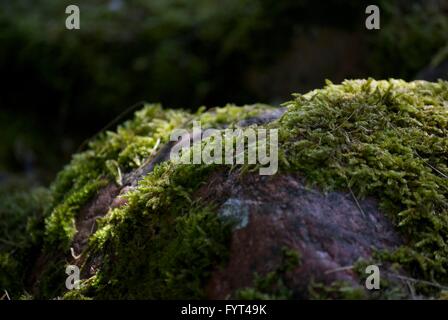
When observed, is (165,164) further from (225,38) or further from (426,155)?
(225,38)

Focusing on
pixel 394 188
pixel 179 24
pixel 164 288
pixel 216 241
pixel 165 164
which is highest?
pixel 179 24

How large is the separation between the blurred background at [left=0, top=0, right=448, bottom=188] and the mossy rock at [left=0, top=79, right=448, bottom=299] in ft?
9.57

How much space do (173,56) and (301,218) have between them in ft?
14.3

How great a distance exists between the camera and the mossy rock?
6.33 feet

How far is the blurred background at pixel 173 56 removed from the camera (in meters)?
5.47

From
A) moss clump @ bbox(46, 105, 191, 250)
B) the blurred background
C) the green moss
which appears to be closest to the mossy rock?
the green moss

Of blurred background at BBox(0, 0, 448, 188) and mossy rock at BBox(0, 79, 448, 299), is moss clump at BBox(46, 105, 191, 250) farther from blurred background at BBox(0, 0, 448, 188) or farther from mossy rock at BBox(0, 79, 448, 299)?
blurred background at BBox(0, 0, 448, 188)

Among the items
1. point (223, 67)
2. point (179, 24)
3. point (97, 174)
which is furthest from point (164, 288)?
point (179, 24)

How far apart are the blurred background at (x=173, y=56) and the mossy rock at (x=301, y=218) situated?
9.57 ft

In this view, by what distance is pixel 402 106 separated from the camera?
259 cm

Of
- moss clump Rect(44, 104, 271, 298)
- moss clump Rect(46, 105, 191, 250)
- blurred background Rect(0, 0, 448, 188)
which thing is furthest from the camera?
blurred background Rect(0, 0, 448, 188)

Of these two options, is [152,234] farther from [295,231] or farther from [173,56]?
[173,56]
